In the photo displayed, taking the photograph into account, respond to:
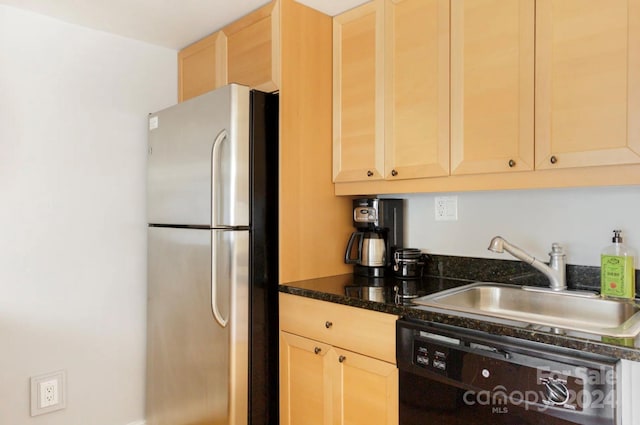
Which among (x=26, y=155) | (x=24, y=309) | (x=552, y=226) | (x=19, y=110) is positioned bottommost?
(x=24, y=309)

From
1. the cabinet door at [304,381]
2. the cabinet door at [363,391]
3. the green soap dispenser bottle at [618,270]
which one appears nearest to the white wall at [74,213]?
the cabinet door at [304,381]

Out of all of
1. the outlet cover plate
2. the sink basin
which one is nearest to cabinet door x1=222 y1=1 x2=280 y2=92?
the sink basin

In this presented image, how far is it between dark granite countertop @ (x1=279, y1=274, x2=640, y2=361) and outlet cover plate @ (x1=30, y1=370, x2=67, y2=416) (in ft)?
4.07

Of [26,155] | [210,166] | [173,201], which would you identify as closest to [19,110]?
[26,155]

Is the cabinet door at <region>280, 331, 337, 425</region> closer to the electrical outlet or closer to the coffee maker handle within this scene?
the coffee maker handle

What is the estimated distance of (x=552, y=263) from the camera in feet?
5.57

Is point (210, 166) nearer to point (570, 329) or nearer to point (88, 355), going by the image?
point (88, 355)

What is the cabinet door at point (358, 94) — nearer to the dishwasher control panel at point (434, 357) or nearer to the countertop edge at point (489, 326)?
the countertop edge at point (489, 326)

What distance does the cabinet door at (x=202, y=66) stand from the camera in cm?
230

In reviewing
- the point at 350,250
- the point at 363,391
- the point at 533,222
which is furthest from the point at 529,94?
the point at 363,391

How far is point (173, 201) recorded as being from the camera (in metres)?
2.12

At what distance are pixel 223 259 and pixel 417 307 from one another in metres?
0.83

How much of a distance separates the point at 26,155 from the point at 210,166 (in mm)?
937

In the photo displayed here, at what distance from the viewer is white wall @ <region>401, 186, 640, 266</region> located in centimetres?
162
